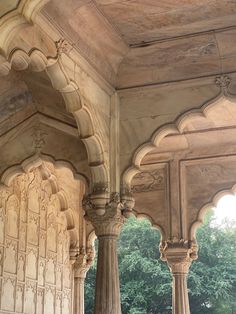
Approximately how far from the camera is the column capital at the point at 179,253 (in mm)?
13633

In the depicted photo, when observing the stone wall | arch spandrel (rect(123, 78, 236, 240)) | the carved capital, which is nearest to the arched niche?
the stone wall

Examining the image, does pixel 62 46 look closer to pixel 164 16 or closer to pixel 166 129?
pixel 164 16

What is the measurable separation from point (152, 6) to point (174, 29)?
80 cm

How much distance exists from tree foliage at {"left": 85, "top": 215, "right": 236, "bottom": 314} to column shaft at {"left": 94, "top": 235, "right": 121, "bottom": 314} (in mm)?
18758

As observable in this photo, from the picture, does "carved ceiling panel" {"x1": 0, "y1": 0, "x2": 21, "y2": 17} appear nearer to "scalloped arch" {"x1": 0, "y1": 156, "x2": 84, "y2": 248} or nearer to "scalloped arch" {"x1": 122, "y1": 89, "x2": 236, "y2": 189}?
"scalloped arch" {"x1": 122, "y1": 89, "x2": 236, "y2": 189}

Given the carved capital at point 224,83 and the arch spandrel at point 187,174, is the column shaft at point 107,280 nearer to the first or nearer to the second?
the carved capital at point 224,83

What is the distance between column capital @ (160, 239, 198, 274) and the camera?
44.7 feet

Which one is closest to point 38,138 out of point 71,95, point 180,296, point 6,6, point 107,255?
point 71,95

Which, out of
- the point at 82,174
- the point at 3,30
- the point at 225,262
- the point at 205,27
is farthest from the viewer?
the point at 225,262

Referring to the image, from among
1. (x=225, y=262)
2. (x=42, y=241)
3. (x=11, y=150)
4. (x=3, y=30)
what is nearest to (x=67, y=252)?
(x=42, y=241)

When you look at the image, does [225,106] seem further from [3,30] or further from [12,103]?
[3,30]

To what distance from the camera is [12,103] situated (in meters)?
11.9

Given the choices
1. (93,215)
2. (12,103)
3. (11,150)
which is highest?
(12,103)

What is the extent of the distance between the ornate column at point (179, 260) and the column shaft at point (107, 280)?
4.00 m
